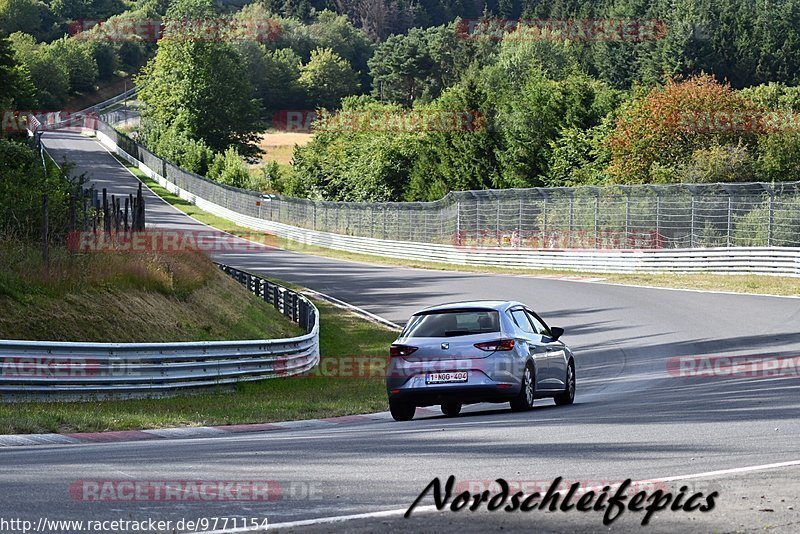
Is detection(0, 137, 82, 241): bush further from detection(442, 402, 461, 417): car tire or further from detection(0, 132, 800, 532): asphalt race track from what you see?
detection(0, 132, 800, 532): asphalt race track

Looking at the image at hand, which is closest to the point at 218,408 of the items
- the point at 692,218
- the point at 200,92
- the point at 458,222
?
the point at 692,218

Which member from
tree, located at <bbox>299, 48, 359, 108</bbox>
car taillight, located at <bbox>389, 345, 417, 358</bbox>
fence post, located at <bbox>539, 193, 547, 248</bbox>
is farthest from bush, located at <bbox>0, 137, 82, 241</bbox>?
tree, located at <bbox>299, 48, 359, 108</bbox>

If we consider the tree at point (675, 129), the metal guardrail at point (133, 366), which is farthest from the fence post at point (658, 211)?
the tree at point (675, 129)

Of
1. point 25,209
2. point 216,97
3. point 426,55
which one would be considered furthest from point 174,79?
point 25,209

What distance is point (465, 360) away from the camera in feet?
49.0

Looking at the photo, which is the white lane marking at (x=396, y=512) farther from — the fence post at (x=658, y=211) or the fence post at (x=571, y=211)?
the fence post at (x=571, y=211)

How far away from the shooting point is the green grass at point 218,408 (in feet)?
49.1

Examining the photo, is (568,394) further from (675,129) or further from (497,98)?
(497,98)

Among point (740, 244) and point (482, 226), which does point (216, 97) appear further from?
point (740, 244)

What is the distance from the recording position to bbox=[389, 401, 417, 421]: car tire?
608 inches

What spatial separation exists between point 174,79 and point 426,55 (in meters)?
44.5

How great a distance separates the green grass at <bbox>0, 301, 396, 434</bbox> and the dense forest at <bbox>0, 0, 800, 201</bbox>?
3137 cm

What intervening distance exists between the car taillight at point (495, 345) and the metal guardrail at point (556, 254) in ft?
82.9

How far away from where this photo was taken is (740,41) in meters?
124
